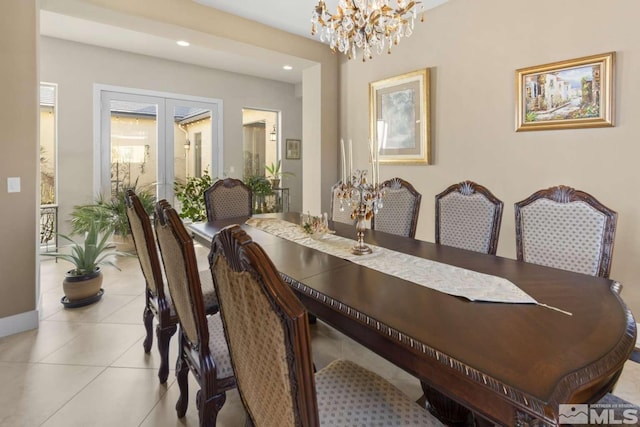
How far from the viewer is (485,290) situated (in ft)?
4.33

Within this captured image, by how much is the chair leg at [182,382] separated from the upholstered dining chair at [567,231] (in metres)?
1.93

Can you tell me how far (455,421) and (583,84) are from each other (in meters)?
2.47

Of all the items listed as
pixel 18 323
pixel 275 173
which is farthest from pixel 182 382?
pixel 275 173

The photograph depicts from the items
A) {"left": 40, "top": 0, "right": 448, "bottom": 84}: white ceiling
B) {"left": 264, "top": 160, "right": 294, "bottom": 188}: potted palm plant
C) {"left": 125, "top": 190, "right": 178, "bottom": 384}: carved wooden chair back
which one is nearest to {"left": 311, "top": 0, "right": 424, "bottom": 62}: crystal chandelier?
{"left": 40, "top": 0, "right": 448, "bottom": 84}: white ceiling

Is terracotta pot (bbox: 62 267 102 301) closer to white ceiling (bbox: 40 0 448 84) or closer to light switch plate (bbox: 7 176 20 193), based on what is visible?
light switch plate (bbox: 7 176 20 193)

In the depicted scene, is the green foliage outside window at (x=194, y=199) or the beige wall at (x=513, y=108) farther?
the green foliage outside window at (x=194, y=199)

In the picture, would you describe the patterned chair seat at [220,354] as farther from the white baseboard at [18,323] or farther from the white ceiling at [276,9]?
the white ceiling at [276,9]

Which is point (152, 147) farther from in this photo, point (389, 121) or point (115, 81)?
point (389, 121)

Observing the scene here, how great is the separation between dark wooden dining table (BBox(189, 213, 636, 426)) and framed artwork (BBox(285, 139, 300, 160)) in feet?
18.7

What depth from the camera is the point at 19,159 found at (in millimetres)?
2539

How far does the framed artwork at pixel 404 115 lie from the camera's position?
3.54 m

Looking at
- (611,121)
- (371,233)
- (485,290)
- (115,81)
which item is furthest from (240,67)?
(485,290)

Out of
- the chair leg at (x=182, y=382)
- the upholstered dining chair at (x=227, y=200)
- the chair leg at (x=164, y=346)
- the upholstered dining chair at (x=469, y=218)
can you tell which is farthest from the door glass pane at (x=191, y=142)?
Result: the chair leg at (x=182, y=382)

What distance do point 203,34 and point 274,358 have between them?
3546 millimetres
